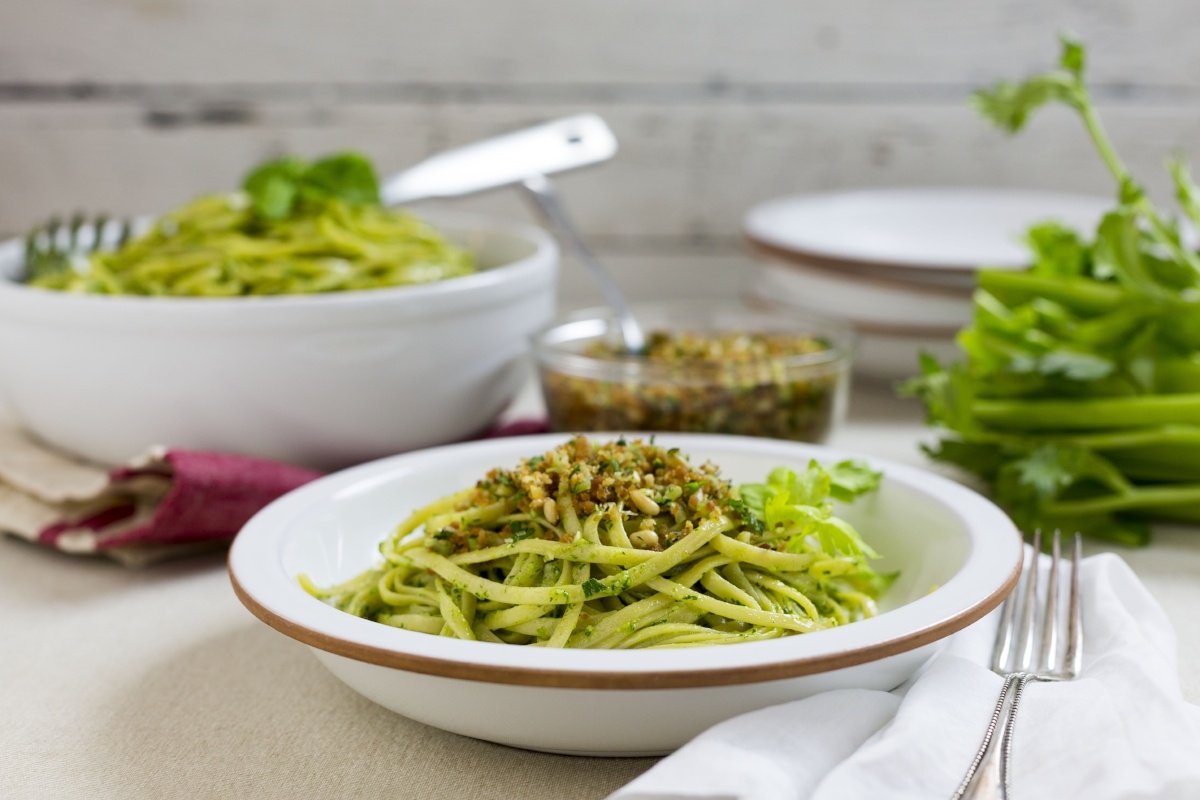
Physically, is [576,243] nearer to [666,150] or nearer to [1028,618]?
[666,150]

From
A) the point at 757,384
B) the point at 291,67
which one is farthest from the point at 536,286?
the point at 291,67

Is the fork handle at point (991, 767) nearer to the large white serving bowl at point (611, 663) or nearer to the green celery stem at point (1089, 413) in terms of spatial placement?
the large white serving bowl at point (611, 663)

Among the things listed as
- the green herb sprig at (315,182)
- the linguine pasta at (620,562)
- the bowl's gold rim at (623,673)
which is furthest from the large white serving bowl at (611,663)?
the green herb sprig at (315,182)

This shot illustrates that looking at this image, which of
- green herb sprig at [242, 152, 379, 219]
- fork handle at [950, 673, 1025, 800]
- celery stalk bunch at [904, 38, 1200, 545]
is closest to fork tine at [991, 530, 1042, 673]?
fork handle at [950, 673, 1025, 800]

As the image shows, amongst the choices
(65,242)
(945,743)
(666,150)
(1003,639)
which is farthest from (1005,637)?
(666,150)

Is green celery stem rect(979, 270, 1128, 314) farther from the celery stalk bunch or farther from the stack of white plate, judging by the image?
the stack of white plate

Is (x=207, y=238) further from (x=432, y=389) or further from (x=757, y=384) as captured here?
(x=757, y=384)
